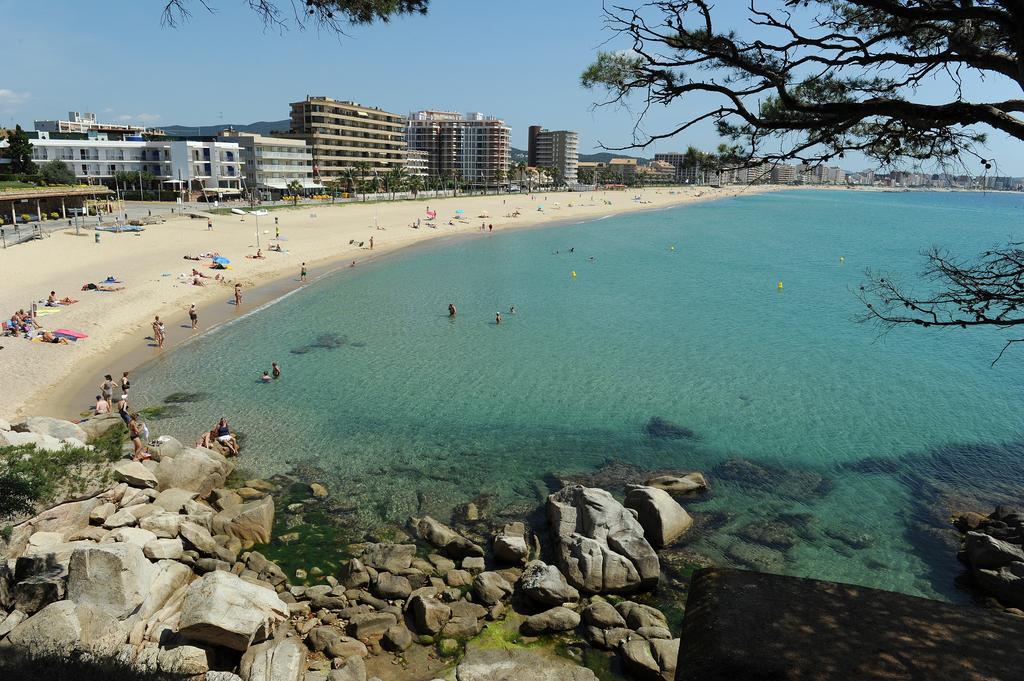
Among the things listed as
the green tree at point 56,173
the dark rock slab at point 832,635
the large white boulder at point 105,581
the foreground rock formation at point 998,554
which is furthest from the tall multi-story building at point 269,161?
the dark rock slab at point 832,635

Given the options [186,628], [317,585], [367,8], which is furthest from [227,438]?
[367,8]

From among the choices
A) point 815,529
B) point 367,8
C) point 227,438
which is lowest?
point 815,529

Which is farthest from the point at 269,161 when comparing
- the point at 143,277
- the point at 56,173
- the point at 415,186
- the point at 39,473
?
the point at 39,473

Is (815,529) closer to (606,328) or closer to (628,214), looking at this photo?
(606,328)

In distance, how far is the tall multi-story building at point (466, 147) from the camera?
510 feet

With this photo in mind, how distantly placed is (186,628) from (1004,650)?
899cm

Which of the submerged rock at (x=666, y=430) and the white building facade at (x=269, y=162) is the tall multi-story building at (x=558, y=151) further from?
the submerged rock at (x=666, y=430)

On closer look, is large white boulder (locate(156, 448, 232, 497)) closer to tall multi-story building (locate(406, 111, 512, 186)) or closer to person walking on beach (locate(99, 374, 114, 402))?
person walking on beach (locate(99, 374, 114, 402))

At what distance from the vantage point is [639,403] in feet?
68.7

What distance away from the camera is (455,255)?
181 feet

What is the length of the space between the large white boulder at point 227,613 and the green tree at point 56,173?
2573 inches

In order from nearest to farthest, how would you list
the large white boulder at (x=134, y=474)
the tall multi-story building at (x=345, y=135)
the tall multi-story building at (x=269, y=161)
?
the large white boulder at (x=134, y=474)
the tall multi-story building at (x=269, y=161)
the tall multi-story building at (x=345, y=135)

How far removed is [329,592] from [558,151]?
641 ft

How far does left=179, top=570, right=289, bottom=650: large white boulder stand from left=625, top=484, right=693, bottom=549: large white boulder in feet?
23.1
